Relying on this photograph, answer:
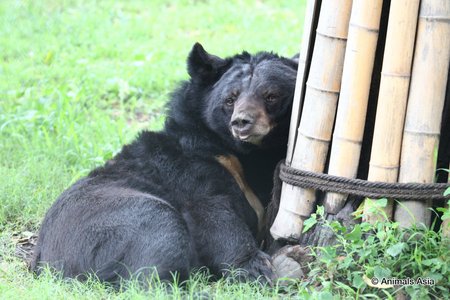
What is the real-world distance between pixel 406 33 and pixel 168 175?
6.62 ft

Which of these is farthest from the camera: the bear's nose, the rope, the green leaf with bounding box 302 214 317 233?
the bear's nose

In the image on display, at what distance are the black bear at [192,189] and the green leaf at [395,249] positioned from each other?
0.93 m

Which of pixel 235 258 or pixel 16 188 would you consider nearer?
pixel 235 258

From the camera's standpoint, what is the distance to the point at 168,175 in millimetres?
5766

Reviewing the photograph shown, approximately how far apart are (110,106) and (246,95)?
3.65 meters

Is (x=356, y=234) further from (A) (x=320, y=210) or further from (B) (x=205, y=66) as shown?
(B) (x=205, y=66)

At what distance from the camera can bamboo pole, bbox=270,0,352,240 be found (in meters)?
4.84

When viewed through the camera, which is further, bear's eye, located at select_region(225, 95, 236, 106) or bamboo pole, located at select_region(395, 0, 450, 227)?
bear's eye, located at select_region(225, 95, 236, 106)

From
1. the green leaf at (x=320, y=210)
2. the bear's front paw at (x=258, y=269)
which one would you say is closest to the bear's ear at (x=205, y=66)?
the bear's front paw at (x=258, y=269)

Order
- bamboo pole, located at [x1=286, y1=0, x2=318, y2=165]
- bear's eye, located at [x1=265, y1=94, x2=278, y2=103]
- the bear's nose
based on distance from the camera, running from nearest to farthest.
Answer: bamboo pole, located at [x1=286, y1=0, x2=318, y2=165] < the bear's nose < bear's eye, located at [x1=265, y1=94, x2=278, y2=103]

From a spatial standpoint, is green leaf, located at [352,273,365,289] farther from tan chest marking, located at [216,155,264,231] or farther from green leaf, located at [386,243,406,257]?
tan chest marking, located at [216,155,264,231]

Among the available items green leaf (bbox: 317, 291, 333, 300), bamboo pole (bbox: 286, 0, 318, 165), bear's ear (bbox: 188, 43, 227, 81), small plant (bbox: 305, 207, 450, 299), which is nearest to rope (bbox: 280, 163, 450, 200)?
small plant (bbox: 305, 207, 450, 299)

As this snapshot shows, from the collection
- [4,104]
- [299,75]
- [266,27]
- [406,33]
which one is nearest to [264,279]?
[299,75]

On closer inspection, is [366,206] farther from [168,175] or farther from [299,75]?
[168,175]
